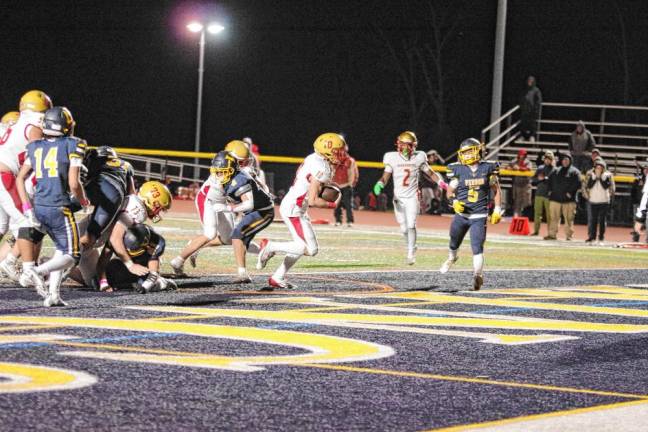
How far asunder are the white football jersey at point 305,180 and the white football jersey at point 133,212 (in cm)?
156

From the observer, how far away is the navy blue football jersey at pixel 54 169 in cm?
1012

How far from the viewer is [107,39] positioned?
198 feet

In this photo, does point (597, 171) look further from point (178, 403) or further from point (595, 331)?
point (178, 403)

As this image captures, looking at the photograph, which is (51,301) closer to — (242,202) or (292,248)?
(292,248)

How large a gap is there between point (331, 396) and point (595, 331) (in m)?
3.97

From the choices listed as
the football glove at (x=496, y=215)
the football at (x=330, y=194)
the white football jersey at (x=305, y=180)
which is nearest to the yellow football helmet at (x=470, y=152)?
the football glove at (x=496, y=215)

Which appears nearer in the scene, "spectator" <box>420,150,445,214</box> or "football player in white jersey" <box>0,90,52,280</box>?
"football player in white jersey" <box>0,90,52,280</box>

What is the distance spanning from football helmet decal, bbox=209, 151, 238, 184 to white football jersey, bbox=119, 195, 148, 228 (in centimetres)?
161

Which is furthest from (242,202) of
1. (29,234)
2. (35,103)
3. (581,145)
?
(581,145)

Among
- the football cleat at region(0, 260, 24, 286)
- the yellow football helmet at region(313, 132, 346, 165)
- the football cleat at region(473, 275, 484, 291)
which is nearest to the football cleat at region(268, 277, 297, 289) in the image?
the yellow football helmet at region(313, 132, 346, 165)

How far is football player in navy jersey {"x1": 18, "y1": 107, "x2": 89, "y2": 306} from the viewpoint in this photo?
10055 millimetres

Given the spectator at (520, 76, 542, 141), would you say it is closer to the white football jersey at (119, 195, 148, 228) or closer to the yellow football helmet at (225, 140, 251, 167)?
the yellow football helmet at (225, 140, 251, 167)

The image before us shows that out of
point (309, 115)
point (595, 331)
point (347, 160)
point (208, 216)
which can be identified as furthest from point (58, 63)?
point (595, 331)

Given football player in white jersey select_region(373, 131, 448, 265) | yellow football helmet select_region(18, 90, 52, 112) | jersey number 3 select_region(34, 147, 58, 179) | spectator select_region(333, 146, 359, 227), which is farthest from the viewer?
spectator select_region(333, 146, 359, 227)
